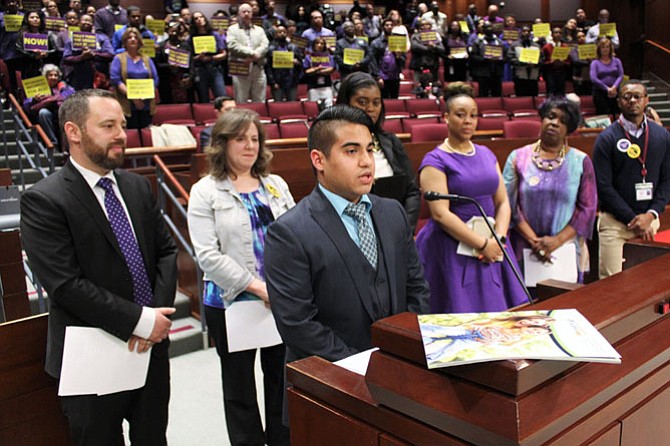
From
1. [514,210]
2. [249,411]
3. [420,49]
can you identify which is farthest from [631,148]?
[420,49]

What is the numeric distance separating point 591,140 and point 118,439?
14.7ft

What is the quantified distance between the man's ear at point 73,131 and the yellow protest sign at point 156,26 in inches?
231

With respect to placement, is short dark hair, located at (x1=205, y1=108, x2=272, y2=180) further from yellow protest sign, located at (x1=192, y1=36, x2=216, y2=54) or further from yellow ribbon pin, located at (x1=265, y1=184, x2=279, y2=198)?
yellow protest sign, located at (x1=192, y1=36, x2=216, y2=54)

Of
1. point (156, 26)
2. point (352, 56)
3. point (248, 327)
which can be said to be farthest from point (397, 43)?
point (248, 327)

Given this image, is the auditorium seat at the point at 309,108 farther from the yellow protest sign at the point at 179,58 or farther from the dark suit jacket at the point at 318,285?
the dark suit jacket at the point at 318,285

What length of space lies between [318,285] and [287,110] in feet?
19.5

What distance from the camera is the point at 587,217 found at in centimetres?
263

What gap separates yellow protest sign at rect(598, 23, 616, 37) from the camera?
910 cm

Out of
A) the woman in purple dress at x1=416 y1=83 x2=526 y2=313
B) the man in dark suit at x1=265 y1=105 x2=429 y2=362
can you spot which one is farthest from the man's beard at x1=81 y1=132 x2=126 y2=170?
the woman in purple dress at x1=416 y1=83 x2=526 y2=313

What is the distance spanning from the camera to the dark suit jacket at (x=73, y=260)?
160cm

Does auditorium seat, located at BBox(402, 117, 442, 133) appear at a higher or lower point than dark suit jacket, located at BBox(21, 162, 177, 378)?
lower

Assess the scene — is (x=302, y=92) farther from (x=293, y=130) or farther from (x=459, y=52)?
(x=293, y=130)

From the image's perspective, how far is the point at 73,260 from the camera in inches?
64.2

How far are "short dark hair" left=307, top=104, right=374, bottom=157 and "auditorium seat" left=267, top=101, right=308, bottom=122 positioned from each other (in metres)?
5.30
